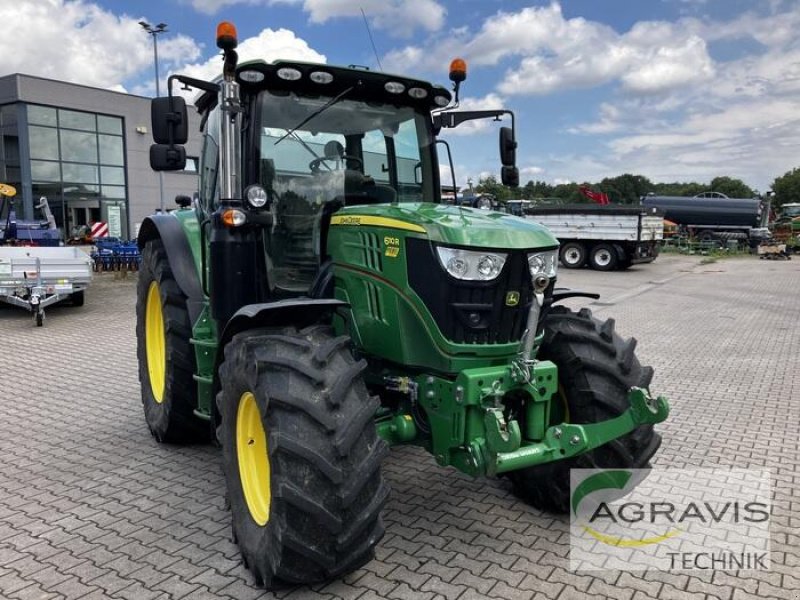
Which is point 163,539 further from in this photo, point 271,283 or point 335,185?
point 335,185

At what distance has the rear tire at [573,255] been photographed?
21.7 metres

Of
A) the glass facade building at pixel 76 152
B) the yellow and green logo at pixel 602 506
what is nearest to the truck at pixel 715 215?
the glass facade building at pixel 76 152

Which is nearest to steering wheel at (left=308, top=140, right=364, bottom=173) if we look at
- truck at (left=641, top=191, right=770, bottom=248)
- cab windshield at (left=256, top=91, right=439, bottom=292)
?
cab windshield at (left=256, top=91, right=439, bottom=292)

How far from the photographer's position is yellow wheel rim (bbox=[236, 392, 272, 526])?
320 cm

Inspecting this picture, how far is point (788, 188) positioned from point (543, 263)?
78.9m

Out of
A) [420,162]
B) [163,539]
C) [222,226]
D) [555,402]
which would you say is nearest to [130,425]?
[163,539]

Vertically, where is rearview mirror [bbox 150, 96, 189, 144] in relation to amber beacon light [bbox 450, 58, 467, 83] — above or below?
below

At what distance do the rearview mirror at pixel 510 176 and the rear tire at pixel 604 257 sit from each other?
1710cm

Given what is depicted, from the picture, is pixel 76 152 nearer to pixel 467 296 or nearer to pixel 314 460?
pixel 467 296

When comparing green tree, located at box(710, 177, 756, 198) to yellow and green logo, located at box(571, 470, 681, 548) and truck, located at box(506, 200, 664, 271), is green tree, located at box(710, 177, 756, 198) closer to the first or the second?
truck, located at box(506, 200, 664, 271)

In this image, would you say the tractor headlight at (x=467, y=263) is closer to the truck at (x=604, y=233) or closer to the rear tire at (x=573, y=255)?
the truck at (x=604, y=233)

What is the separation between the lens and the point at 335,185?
13.3 feet

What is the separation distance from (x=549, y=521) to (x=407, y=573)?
3.32 ft

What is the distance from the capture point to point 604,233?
2092cm
